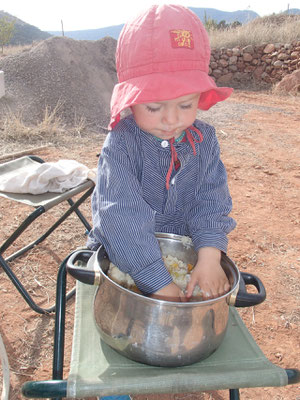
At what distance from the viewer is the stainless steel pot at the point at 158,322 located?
897mm

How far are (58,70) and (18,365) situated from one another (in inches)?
233

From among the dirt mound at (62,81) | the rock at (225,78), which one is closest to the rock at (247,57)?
the rock at (225,78)

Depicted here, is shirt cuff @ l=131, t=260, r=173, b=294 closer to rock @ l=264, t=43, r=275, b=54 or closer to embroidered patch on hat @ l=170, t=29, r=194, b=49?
embroidered patch on hat @ l=170, t=29, r=194, b=49

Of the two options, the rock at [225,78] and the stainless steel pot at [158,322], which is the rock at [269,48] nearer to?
the rock at [225,78]

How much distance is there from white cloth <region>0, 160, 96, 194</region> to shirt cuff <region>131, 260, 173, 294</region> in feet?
3.42

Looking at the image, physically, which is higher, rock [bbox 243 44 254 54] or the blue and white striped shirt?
the blue and white striped shirt

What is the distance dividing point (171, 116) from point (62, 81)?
19.2 ft

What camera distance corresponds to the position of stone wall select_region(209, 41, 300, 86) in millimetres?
10070

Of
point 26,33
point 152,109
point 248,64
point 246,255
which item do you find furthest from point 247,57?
point 26,33

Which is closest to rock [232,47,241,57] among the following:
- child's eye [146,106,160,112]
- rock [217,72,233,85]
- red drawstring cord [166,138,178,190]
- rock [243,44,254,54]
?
rock [243,44,254,54]

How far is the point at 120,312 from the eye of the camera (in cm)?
95

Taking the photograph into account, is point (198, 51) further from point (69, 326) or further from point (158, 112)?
point (69, 326)

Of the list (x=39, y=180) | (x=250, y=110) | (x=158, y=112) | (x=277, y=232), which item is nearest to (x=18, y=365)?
(x=39, y=180)

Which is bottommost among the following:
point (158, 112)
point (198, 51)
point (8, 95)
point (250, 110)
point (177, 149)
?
point (250, 110)
